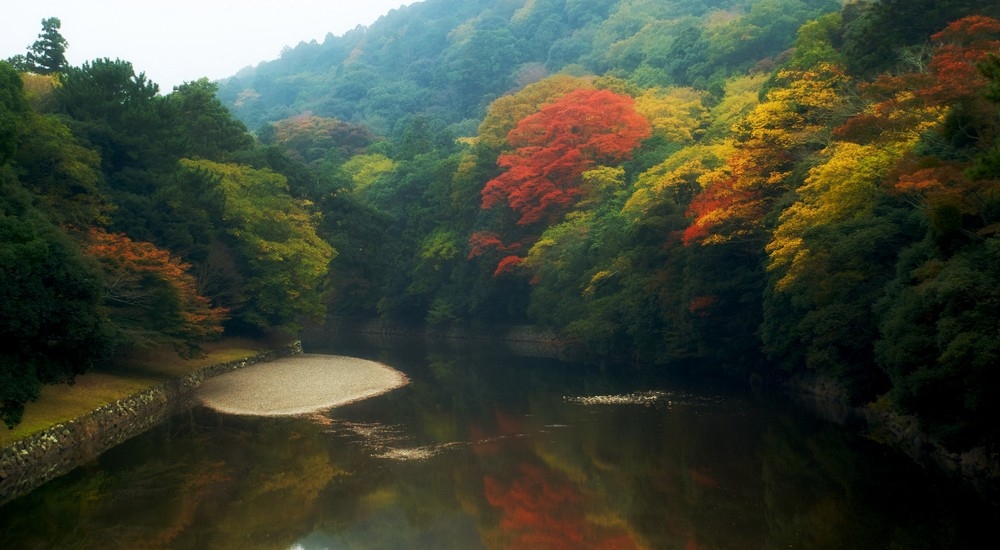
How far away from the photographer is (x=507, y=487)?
21266 millimetres

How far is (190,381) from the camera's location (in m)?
37.5

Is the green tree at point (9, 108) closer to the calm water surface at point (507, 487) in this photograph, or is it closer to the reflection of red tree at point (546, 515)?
the calm water surface at point (507, 487)

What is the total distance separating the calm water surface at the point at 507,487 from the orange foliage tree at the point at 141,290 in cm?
434

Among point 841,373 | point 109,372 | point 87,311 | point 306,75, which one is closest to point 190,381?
point 109,372

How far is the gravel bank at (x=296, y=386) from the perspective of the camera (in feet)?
110

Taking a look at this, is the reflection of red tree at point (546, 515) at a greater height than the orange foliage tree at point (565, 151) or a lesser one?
lesser

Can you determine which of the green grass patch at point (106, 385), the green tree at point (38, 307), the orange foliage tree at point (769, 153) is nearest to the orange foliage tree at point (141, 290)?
the green grass patch at point (106, 385)

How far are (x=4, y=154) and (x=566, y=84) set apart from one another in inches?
2075

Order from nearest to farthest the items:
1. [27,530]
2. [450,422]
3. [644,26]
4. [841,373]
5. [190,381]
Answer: [27,530] < [841,373] < [450,422] < [190,381] < [644,26]

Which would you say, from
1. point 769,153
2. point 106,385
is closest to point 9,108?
point 106,385

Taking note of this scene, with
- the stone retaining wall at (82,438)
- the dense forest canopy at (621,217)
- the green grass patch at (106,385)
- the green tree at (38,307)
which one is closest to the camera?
the stone retaining wall at (82,438)

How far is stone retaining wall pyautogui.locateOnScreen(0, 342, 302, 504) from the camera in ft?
66.9

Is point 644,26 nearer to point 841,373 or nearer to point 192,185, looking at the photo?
point 192,185

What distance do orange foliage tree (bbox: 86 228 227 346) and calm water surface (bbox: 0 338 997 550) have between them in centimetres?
434
